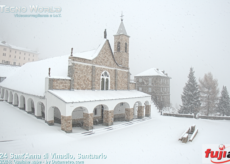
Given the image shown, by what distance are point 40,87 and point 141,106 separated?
14496mm

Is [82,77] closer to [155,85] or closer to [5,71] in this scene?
[155,85]

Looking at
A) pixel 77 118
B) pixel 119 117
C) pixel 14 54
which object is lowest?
pixel 119 117

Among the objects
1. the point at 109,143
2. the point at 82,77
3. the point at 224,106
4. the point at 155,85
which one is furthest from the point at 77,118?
the point at 224,106

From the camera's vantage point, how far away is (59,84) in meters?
17.1

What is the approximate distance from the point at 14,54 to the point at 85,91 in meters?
62.2

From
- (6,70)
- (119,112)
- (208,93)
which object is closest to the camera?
(119,112)

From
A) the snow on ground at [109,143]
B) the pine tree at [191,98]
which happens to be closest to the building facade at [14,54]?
the snow on ground at [109,143]

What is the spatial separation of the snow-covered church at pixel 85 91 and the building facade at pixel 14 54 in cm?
4429

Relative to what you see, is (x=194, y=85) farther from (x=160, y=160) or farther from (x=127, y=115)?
(x=160, y=160)

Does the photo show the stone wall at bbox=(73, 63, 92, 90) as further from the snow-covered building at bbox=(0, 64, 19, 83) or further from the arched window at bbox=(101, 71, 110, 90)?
the snow-covered building at bbox=(0, 64, 19, 83)

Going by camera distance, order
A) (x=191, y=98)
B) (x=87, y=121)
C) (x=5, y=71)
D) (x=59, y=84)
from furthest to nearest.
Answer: (x=5, y=71), (x=191, y=98), (x=59, y=84), (x=87, y=121)

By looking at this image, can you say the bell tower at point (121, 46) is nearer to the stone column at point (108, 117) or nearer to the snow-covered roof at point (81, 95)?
the snow-covered roof at point (81, 95)

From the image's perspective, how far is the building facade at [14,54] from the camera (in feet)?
200

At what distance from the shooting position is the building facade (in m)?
61.0
